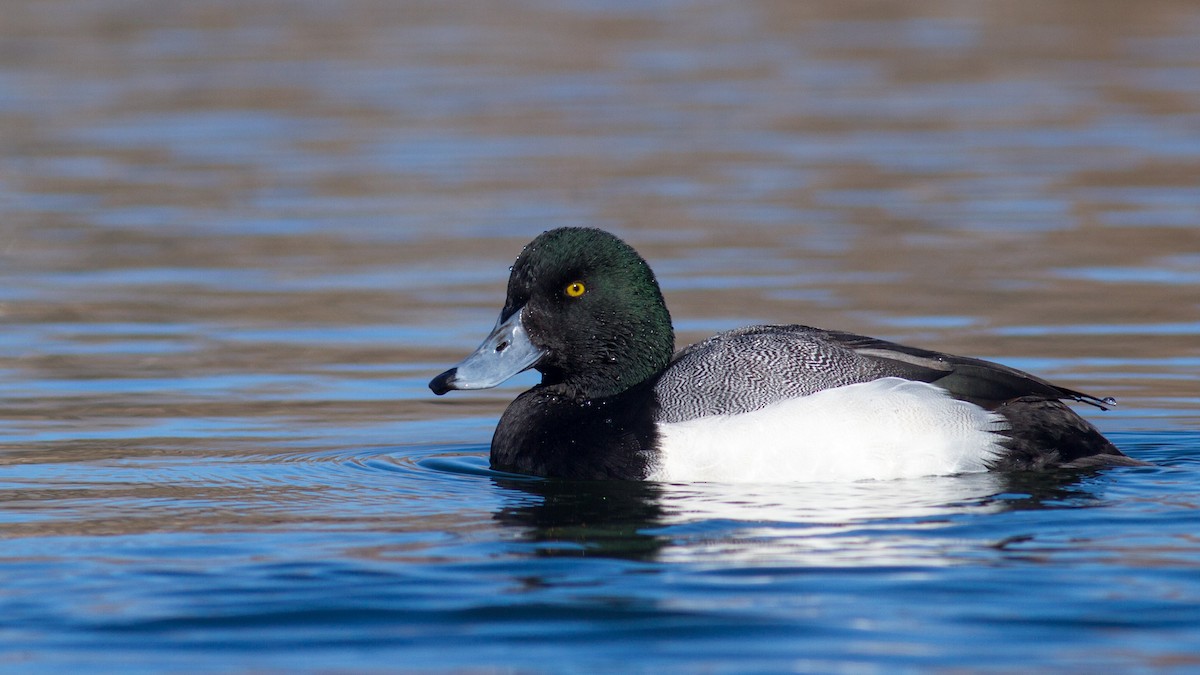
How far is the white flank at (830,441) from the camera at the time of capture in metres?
7.36

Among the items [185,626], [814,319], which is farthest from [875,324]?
[185,626]

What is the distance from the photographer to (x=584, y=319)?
8086mm

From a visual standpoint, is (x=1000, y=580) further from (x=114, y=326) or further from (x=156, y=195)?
(x=156, y=195)

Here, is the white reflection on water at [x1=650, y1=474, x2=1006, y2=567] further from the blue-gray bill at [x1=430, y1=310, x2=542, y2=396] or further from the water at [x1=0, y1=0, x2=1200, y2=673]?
the blue-gray bill at [x1=430, y1=310, x2=542, y2=396]

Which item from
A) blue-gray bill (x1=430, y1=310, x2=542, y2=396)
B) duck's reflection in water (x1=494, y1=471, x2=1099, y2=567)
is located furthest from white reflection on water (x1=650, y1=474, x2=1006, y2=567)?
blue-gray bill (x1=430, y1=310, x2=542, y2=396)

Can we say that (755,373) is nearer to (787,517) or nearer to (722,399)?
(722,399)

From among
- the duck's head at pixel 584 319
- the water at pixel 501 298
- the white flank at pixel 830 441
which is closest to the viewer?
the water at pixel 501 298

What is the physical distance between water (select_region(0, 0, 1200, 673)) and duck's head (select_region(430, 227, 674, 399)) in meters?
0.54

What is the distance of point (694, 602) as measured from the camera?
227 inches

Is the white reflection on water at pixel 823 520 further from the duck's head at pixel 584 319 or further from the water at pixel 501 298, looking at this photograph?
the duck's head at pixel 584 319

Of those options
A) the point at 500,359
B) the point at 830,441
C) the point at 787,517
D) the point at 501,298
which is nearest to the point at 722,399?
the point at 830,441

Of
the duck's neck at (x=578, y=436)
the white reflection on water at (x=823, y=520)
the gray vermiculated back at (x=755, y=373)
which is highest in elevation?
the gray vermiculated back at (x=755, y=373)

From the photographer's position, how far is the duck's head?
317 inches

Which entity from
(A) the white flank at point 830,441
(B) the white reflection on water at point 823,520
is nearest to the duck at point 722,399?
(A) the white flank at point 830,441
